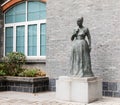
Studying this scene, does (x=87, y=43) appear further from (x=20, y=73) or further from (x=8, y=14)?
(x=8, y=14)

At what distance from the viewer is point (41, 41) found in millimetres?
14078

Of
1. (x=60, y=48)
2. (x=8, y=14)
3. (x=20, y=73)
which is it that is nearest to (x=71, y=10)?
(x=60, y=48)

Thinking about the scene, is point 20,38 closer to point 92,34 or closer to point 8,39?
point 8,39

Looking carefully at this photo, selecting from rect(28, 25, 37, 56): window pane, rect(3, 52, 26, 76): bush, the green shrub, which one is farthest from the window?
the green shrub

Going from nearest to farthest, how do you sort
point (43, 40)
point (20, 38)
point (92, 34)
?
point (92, 34)
point (43, 40)
point (20, 38)

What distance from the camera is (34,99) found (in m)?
10.4

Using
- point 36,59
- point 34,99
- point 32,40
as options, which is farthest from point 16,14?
point 34,99

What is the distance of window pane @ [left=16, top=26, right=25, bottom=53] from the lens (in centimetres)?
1470

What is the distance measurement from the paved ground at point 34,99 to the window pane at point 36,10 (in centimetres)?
Result: 388

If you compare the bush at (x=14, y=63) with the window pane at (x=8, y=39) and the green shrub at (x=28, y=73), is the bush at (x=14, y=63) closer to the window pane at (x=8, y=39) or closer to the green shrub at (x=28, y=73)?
the green shrub at (x=28, y=73)

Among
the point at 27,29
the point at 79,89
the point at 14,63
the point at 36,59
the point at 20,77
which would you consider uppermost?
the point at 27,29

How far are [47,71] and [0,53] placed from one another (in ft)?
11.4

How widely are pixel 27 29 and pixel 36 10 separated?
0.94 m

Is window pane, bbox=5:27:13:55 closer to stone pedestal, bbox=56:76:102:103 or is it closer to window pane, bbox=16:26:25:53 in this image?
window pane, bbox=16:26:25:53
